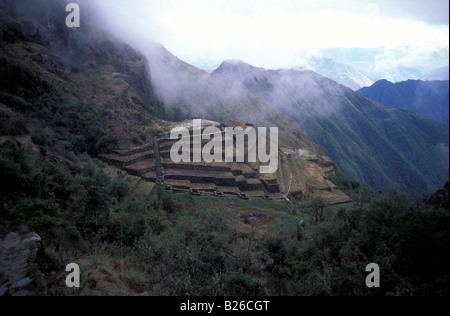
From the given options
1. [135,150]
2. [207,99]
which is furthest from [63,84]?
[207,99]

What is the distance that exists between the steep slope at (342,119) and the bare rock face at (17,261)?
8661mm

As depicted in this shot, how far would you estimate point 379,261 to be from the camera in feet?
15.2

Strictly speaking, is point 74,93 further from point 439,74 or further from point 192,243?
point 439,74

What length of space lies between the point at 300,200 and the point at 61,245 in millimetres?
19776

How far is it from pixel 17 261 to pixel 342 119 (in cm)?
5495

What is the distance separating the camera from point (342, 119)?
5172 cm

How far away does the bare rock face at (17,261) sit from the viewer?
3.72 m

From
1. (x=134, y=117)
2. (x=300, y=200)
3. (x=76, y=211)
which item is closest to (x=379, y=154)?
(x=300, y=200)

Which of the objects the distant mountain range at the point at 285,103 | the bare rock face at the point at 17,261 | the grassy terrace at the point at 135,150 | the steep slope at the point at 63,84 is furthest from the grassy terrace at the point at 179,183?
the distant mountain range at the point at 285,103

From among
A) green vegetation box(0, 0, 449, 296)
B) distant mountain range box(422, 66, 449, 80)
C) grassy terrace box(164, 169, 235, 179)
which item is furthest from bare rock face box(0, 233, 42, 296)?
grassy terrace box(164, 169, 235, 179)

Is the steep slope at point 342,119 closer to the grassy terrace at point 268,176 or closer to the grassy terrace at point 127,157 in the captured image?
the grassy terrace at point 268,176

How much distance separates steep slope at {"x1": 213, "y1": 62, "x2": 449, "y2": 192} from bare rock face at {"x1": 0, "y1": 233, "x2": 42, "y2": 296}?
8661mm

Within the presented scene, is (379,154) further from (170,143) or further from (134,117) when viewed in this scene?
(134,117)

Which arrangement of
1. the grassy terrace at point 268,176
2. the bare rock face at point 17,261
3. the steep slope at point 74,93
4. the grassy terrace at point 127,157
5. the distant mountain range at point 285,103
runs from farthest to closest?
1. the distant mountain range at point 285,103
2. the grassy terrace at point 268,176
3. the grassy terrace at point 127,157
4. the steep slope at point 74,93
5. the bare rock face at point 17,261
